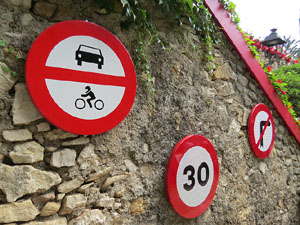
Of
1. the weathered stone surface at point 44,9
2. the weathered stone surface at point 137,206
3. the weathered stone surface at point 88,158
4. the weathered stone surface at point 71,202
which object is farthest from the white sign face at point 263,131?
the weathered stone surface at point 44,9

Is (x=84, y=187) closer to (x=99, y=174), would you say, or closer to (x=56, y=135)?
(x=99, y=174)

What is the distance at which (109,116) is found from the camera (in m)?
1.38

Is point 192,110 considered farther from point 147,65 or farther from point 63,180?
point 63,180

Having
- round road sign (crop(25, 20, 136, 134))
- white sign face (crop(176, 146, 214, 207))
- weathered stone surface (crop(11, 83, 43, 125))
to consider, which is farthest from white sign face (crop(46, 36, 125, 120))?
white sign face (crop(176, 146, 214, 207))

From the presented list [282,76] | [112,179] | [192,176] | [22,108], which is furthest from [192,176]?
[282,76]

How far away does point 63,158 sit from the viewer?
126 cm

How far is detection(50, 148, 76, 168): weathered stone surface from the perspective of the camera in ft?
4.06

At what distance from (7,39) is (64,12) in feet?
1.11

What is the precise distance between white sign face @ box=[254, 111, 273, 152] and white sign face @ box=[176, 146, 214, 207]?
31.4 inches

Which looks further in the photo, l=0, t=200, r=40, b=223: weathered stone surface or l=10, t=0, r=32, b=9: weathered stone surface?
l=10, t=0, r=32, b=9: weathered stone surface

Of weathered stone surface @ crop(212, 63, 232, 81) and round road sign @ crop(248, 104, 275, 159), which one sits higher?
weathered stone surface @ crop(212, 63, 232, 81)

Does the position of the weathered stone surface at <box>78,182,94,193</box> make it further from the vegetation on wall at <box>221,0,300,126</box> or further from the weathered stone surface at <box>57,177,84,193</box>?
the vegetation on wall at <box>221,0,300,126</box>

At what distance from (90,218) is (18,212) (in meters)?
0.37

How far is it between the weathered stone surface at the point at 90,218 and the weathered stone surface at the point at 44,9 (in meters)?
1.04
